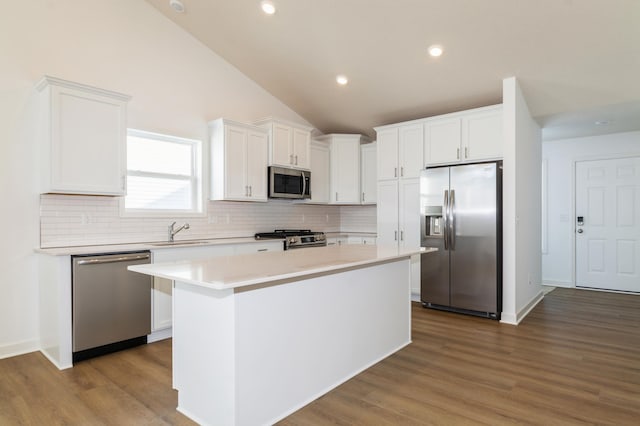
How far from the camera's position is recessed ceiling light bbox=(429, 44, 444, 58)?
388cm

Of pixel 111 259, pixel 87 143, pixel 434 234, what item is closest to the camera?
pixel 111 259

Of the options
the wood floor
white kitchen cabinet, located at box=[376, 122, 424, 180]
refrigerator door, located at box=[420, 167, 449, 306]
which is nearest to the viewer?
the wood floor

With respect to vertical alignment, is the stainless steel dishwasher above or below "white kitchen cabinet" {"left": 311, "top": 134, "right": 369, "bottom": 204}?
below

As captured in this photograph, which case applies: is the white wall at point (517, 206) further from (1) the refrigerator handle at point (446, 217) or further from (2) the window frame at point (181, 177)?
(2) the window frame at point (181, 177)

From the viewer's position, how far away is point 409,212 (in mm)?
5148

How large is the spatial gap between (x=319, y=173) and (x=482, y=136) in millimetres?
2363

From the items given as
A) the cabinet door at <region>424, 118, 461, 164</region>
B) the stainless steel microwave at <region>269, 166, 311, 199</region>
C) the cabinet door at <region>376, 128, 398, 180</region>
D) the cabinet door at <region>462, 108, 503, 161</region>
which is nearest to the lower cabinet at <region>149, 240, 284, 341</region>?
the stainless steel microwave at <region>269, 166, 311, 199</region>

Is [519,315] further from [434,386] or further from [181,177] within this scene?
[181,177]

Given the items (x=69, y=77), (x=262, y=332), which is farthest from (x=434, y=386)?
(x=69, y=77)

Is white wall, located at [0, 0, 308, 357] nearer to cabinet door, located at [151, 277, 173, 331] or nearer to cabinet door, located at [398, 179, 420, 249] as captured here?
cabinet door, located at [151, 277, 173, 331]

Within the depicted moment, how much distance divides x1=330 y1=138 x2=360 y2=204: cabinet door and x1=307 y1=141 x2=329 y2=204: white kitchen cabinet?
0.12m

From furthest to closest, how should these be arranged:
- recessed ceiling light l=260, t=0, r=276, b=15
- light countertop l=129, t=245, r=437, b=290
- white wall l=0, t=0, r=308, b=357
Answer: recessed ceiling light l=260, t=0, r=276, b=15 < white wall l=0, t=0, r=308, b=357 < light countertop l=129, t=245, r=437, b=290

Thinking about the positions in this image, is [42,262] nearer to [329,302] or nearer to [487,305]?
[329,302]

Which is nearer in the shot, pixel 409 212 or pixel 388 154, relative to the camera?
pixel 409 212
